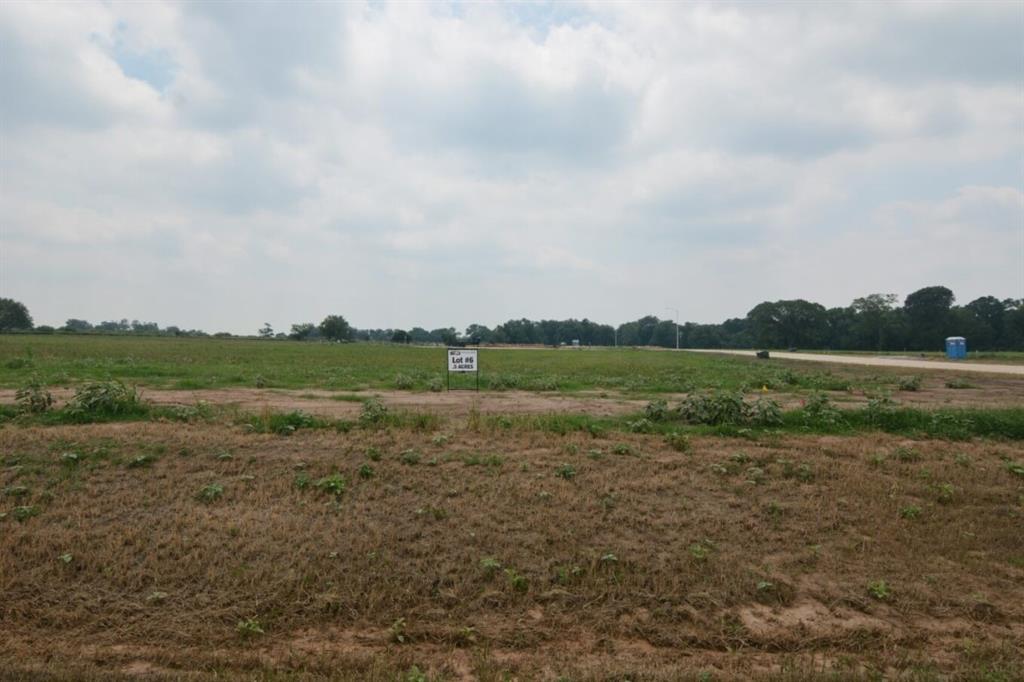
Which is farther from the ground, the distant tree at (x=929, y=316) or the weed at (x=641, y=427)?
the distant tree at (x=929, y=316)

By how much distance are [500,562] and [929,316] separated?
13429 centimetres

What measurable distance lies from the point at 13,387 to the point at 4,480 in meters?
10.0

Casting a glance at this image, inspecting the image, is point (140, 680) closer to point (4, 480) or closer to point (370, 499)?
point (370, 499)

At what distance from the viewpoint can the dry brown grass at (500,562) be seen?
5414 millimetres

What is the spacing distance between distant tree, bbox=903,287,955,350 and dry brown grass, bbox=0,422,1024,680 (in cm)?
12228

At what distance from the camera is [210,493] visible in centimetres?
811

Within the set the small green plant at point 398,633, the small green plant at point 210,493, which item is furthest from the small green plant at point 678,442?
the small green plant at point 210,493

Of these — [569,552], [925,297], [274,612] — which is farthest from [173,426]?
[925,297]

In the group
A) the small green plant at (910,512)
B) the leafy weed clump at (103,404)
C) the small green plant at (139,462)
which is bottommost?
the small green plant at (910,512)

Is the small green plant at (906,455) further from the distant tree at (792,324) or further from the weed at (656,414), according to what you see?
the distant tree at (792,324)

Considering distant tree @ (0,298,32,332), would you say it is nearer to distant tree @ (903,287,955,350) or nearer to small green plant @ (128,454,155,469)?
small green plant @ (128,454,155,469)

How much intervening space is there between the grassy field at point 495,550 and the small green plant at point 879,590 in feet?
0.10

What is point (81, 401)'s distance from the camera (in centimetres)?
1154

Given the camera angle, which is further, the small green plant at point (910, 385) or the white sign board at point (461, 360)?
the small green plant at point (910, 385)
